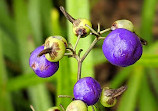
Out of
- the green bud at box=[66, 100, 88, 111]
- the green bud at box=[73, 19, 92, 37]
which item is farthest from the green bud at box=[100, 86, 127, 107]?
the green bud at box=[73, 19, 92, 37]

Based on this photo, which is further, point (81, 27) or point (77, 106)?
point (81, 27)

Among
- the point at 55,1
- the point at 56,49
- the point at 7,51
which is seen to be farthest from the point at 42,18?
the point at 56,49

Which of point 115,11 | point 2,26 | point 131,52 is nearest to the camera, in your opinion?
point 131,52

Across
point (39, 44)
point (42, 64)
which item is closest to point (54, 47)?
point (42, 64)

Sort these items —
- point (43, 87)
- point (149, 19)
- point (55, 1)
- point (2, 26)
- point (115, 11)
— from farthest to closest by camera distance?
point (115, 11) → point (55, 1) → point (2, 26) → point (149, 19) → point (43, 87)

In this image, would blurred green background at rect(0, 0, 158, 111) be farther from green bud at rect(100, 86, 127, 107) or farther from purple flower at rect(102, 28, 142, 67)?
purple flower at rect(102, 28, 142, 67)

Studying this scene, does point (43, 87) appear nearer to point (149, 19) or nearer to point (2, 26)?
point (2, 26)

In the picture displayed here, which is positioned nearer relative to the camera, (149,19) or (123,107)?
(123,107)

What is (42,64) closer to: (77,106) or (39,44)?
(77,106)
